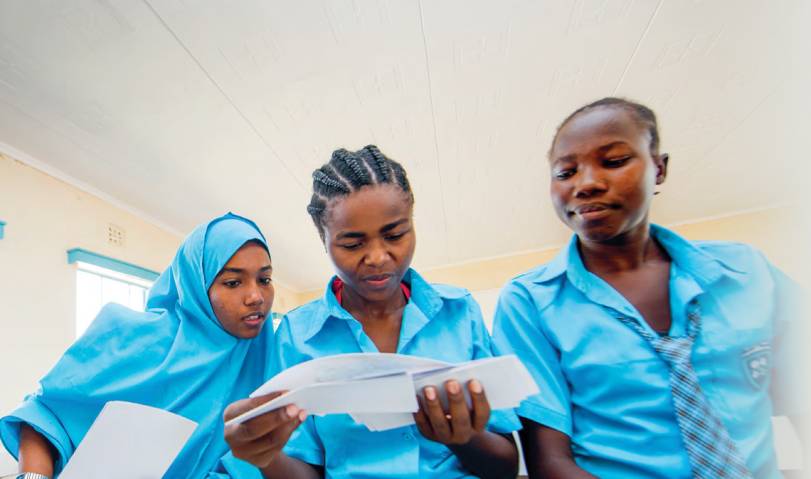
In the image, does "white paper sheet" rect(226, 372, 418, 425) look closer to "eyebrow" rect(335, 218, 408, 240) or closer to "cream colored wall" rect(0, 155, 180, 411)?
"eyebrow" rect(335, 218, 408, 240)

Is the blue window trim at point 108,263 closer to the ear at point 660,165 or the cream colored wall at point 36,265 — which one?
the cream colored wall at point 36,265

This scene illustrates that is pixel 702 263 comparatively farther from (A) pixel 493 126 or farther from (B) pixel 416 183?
(B) pixel 416 183

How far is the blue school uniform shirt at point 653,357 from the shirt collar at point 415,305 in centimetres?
18

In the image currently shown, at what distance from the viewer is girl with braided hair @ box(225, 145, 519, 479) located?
905 millimetres

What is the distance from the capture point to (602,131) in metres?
0.91

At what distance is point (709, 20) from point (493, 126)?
4.06 feet

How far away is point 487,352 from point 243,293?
688 millimetres

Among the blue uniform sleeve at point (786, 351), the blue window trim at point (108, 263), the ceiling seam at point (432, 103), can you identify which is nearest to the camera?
the blue uniform sleeve at point (786, 351)

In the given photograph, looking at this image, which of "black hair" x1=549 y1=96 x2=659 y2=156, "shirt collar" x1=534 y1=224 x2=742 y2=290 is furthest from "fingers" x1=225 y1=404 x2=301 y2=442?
"black hair" x1=549 y1=96 x2=659 y2=156

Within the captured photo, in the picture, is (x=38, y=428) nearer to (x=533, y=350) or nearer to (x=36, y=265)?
(x=533, y=350)

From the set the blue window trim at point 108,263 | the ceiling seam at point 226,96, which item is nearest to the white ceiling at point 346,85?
the ceiling seam at point 226,96

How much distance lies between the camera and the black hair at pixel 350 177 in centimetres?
105

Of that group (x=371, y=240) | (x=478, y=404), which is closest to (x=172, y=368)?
(x=371, y=240)

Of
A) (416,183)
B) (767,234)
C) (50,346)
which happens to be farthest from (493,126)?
(767,234)
